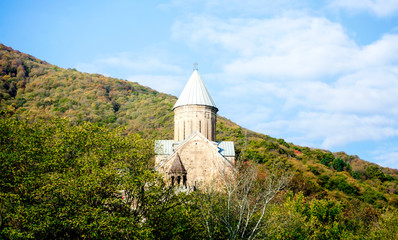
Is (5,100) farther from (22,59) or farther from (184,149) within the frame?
(184,149)

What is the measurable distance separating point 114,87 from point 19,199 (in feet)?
209

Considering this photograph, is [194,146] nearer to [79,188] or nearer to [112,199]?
[112,199]

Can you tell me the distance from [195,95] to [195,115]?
1.55m

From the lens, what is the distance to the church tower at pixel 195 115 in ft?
87.0

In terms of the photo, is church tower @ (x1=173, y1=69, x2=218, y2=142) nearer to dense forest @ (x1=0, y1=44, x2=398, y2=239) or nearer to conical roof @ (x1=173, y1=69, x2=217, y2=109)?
conical roof @ (x1=173, y1=69, x2=217, y2=109)

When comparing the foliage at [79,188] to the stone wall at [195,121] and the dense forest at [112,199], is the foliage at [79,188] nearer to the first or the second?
the dense forest at [112,199]

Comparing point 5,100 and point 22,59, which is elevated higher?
point 22,59

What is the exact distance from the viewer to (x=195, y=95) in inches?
1065

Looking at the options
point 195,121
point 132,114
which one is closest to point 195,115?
point 195,121

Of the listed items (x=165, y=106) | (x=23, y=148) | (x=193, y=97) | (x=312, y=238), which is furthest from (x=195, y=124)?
(x=165, y=106)

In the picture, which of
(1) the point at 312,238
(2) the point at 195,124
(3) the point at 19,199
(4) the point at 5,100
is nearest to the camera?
(3) the point at 19,199

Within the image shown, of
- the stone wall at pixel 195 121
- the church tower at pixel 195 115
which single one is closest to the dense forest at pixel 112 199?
the stone wall at pixel 195 121

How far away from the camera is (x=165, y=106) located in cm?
6122

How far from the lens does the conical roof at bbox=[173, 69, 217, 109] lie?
26.8 m
